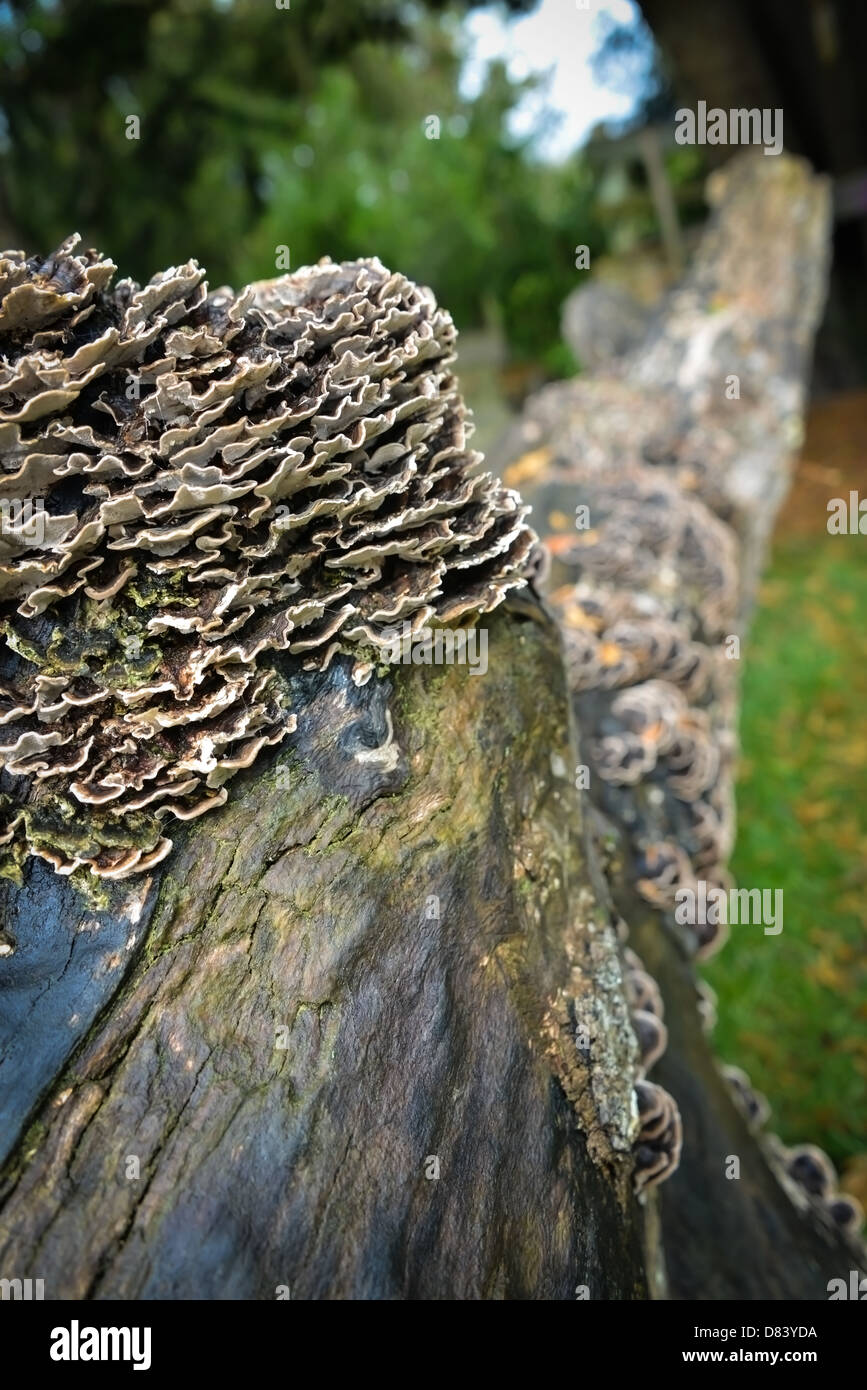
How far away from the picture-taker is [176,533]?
78.9 inches

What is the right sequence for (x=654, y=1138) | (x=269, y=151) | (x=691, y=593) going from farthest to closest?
(x=269, y=151), (x=691, y=593), (x=654, y=1138)

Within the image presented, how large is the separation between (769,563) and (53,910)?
956 cm

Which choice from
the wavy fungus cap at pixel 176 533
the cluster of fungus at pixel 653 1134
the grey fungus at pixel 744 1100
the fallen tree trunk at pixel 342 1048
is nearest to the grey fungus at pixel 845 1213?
the grey fungus at pixel 744 1100

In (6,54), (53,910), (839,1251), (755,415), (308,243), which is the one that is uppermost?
(308,243)

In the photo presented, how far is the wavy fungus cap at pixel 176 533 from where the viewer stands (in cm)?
204

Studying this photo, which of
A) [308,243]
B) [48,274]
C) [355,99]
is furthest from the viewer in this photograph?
[308,243]

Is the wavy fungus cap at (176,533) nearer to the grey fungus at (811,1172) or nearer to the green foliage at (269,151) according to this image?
the grey fungus at (811,1172)

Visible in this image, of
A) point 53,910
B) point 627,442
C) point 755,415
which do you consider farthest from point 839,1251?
point 755,415

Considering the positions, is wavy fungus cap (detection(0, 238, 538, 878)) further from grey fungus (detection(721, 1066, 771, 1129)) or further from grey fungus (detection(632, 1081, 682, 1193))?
grey fungus (detection(721, 1066, 771, 1129))

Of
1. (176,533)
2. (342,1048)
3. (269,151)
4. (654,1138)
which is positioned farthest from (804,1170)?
(269,151)

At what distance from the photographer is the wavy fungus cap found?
2035 mm

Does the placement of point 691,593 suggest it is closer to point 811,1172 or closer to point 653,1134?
point 811,1172

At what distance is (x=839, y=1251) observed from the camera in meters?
3.42
